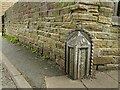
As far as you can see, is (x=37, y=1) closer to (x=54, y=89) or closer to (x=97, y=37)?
(x=97, y=37)

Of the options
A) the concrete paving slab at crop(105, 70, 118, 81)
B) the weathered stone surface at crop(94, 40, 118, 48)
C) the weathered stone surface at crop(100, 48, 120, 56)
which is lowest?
the concrete paving slab at crop(105, 70, 118, 81)

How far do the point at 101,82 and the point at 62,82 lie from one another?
2.03ft

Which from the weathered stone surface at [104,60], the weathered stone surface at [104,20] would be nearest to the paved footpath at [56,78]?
the weathered stone surface at [104,60]

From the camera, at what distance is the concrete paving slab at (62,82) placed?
2539 mm

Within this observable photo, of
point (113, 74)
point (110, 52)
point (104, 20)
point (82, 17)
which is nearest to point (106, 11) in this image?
point (104, 20)

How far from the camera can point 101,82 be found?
8.80 feet

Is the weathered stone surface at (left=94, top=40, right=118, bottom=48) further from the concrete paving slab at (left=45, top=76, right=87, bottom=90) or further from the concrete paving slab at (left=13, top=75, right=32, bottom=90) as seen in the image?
the concrete paving slab at (left=13, top=75, right=32, bottom=90)

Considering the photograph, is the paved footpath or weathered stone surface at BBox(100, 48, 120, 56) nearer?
the paved footpath

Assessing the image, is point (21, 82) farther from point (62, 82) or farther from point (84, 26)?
point (84, 26)

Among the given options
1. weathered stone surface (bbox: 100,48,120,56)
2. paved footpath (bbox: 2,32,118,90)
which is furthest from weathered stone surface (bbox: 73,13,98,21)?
paved footpath (bbox: 2,32,118,90)

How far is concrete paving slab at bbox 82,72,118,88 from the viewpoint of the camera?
2541 mm

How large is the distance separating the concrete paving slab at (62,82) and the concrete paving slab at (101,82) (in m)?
0.12

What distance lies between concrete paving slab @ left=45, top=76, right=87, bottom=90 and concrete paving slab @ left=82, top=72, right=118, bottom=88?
4.8 inches

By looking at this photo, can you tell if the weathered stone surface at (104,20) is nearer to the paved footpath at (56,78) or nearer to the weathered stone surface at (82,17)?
the weathered stone surface at (82,17)
